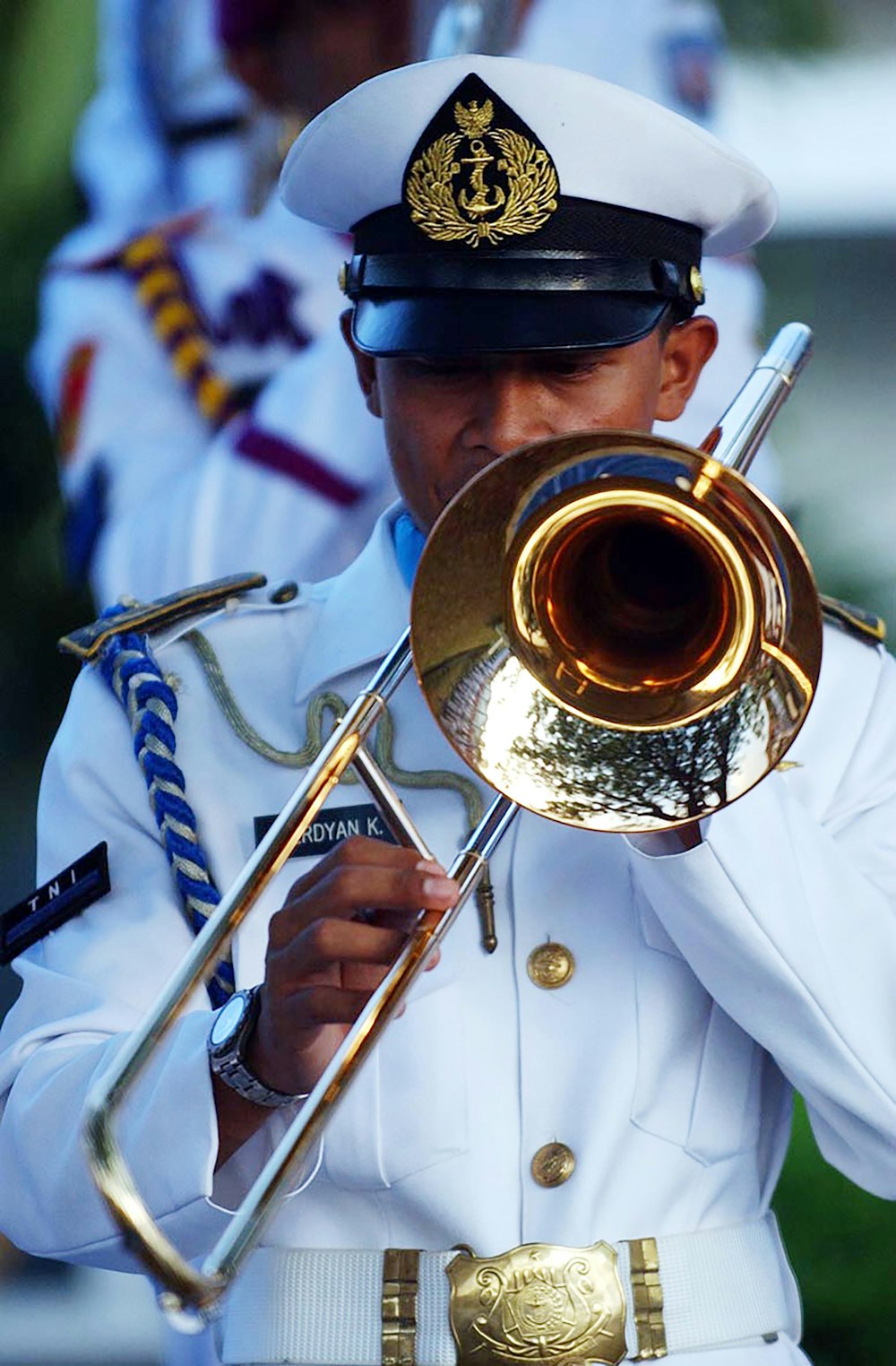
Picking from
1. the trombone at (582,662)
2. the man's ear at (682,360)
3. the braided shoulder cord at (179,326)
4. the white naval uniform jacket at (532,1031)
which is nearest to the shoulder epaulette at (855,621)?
the white naval uniform jacket at (532,1031)

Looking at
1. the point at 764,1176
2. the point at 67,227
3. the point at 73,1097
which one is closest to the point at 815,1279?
the point at 764,1176

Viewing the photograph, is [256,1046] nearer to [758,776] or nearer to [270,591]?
[758,776]

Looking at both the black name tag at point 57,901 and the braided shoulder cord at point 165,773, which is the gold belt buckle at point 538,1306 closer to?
the braided shoulder cord at point 165,773

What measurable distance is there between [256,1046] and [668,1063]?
0.44m

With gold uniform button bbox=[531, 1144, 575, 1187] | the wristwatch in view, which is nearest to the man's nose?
the wristwatch

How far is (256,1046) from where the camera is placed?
2.22 m

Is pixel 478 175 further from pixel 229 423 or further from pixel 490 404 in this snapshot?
pixel 229 423

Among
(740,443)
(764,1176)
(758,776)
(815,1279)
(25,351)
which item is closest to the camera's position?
(758,776)

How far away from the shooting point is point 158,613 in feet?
8.79

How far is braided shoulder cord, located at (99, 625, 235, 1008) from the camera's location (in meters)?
2.45

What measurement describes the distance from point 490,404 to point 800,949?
632mm

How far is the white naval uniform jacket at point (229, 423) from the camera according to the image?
4125 millimetres

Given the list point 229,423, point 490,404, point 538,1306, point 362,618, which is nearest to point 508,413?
point 490,404

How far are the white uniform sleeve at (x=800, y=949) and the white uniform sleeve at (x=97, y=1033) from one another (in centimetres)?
51
